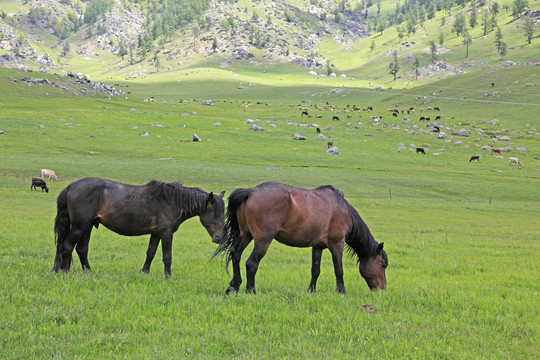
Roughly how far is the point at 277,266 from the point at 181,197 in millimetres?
4313

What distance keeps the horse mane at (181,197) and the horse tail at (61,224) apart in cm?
211

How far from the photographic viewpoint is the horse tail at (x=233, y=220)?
Result: 31.6ft

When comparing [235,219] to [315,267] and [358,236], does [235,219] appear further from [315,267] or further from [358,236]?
[358,236]

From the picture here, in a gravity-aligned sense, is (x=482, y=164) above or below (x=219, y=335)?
below

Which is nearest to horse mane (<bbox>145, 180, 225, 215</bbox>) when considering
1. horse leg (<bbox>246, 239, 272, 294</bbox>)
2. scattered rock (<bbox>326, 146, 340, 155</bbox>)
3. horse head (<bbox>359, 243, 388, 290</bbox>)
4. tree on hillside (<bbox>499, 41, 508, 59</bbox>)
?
horse leg (<bbox>246, 239, 272, 294</bbox>)

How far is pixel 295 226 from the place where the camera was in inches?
375

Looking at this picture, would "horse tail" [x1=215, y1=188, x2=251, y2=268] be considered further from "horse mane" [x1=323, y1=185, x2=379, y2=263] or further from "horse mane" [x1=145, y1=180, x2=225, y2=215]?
"horse mane" [x1=323, y1=185, x2=379, y2=263]

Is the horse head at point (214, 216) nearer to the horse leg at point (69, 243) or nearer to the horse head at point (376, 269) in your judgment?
the horse leg at point (69, 243)

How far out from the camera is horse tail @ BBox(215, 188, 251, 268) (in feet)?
31.6

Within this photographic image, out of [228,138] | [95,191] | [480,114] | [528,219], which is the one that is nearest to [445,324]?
[95,191]

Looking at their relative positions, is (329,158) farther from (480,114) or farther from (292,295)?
(480,114)

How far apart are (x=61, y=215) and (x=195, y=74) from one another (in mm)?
191712

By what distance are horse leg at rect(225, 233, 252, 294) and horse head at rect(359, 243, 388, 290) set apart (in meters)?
3.24

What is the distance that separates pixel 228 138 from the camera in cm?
7225
